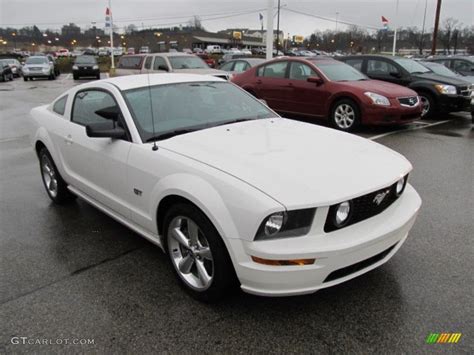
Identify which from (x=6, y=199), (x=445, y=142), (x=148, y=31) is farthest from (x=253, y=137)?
(x=148, y=31)

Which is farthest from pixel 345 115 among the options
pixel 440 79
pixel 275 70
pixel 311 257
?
pixel 311 257

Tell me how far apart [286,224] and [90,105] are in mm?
2780

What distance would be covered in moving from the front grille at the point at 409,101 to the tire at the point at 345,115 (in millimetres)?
968

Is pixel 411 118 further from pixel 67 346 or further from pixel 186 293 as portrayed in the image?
pixel 67 346

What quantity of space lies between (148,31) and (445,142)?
98994 mm

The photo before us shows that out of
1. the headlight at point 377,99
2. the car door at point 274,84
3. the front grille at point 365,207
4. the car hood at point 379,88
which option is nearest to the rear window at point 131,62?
the car door at point 274,84

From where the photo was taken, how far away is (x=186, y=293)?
3143 mm

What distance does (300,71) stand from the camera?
390 inches

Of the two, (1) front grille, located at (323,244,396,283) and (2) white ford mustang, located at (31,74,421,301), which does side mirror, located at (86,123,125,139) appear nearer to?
(2) white ford mustang, located at (31,74,421,301)

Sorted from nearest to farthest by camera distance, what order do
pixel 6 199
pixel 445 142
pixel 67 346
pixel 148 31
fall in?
pixel 67 346 < pixel 6 199 < pixel 445 142 < pixel 148 31

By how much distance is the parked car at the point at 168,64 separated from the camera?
1414 cm

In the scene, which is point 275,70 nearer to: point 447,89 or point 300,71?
point 300,71

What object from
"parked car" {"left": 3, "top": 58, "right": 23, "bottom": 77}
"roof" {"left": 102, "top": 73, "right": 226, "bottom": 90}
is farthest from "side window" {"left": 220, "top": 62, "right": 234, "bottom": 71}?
"parked car" {"left": 3, "top": 58, "right": 23, "bottom": 77}

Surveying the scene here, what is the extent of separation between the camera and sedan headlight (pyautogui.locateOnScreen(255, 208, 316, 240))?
252cm
